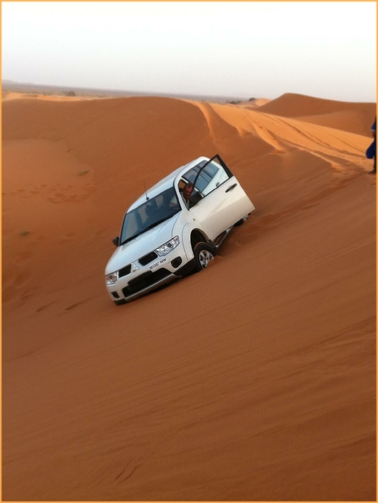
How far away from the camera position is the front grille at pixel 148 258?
720 centimetres

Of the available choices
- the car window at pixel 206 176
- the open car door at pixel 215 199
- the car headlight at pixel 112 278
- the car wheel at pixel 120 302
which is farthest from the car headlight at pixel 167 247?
the car window at pixel 206 176

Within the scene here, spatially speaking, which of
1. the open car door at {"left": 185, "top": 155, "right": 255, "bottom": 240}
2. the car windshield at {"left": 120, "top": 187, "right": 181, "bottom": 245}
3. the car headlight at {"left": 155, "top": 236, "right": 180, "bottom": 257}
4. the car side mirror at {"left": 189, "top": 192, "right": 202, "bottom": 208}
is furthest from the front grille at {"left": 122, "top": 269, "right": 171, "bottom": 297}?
the car side mirror at {"left": 189, "top": 192, "right": 202, "bottom": 208}

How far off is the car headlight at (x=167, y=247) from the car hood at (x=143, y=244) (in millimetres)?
47

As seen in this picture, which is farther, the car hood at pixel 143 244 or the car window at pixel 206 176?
the car window at pixel 206 176

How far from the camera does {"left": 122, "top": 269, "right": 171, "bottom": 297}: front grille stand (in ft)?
23.7

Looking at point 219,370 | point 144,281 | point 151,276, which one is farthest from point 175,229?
point 219,370

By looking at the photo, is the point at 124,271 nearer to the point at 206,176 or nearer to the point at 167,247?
the point at 167,247

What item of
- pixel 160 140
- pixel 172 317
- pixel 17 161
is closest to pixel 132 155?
pixel 160 140

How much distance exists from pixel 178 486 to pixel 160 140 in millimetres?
16465

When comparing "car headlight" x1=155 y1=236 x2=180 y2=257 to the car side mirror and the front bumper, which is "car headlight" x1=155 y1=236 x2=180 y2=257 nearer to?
the front bumper

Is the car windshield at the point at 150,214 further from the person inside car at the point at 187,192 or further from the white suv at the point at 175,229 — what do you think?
the person inside car at the point at 187,192

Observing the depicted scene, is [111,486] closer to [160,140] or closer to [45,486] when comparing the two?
[45,486]

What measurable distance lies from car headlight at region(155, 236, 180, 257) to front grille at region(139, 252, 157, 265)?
76 mm

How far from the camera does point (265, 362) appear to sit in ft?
12.6
